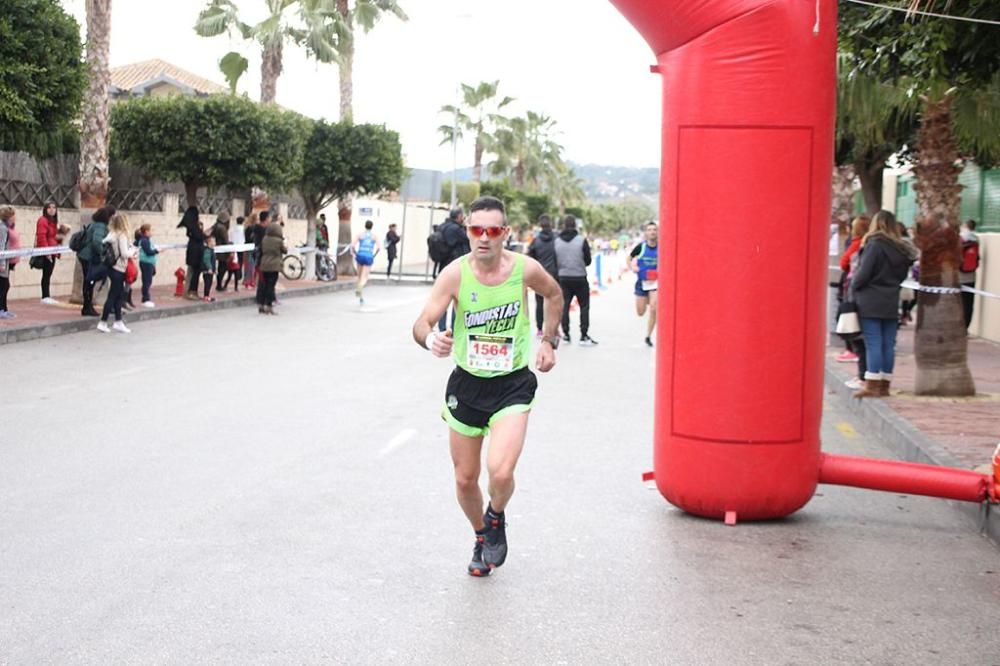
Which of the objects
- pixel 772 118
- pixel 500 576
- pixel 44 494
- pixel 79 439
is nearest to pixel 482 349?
pixel 500 576

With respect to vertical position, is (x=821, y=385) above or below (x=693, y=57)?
below

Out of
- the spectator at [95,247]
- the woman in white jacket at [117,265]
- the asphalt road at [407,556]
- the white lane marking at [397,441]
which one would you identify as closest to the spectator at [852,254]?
the asphalt road at [407,556]

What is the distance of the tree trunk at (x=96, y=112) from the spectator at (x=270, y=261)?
288cm

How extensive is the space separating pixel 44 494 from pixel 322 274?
29.1 m

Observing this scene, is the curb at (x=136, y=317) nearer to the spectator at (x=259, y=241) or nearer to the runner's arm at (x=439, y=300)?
the spectator at (x=259, y=241)

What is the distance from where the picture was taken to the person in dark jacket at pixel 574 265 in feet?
59.0

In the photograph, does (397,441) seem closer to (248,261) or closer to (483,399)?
(483,399)

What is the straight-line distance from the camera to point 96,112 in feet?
72.9

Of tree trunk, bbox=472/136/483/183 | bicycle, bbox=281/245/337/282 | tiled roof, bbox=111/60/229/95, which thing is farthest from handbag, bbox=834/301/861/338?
tree trunk, bbox=472/136/483/183

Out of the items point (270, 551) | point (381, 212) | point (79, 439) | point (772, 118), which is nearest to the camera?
point (270, 551)

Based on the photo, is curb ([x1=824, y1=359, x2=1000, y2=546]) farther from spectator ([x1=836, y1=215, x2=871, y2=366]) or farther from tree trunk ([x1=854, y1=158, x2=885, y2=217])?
tree trunk ([x1=854, y1=158, x2=885, y2=217])

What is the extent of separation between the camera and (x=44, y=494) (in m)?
7.38

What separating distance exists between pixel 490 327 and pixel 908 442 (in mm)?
4736

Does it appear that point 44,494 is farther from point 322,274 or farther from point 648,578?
point 322,274
